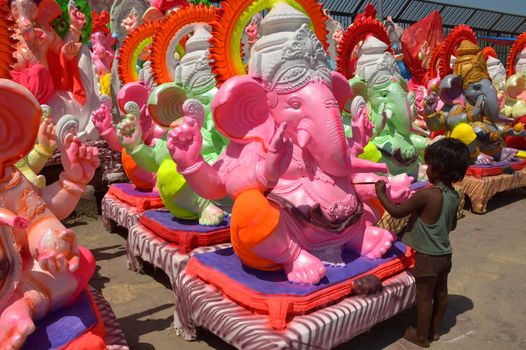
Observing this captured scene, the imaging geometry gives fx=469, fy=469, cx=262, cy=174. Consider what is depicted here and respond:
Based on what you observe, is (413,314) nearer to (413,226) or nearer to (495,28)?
(413,226)

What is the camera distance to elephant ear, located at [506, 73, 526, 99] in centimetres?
660

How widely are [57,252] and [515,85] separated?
6766 millimetres

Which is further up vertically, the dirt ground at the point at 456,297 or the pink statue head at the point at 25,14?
the pink statue head at the point at 25,14

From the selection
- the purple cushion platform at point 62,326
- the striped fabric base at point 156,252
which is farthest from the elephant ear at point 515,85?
the purple cushion platform at point 62,326

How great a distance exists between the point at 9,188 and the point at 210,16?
2321 mm

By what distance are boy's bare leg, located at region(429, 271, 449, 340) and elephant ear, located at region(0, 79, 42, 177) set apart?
6.49ft

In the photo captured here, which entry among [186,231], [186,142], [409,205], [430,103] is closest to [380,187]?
[409,205]

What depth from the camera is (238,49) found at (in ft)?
8.81

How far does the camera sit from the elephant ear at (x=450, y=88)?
4996 millimetres

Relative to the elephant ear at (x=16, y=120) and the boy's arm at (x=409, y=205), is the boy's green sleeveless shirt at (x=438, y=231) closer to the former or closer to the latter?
the boy's arm at (x=409, y=205)

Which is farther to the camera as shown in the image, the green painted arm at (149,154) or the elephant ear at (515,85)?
the elephant ear at (515,85)

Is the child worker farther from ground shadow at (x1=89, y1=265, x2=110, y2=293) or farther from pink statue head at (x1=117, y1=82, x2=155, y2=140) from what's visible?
pink statue head at (x1=117, y1=82, x2=155, y2=140)

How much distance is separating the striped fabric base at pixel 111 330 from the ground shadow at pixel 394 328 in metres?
1.11

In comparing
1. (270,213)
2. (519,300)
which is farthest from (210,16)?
(519,300)
